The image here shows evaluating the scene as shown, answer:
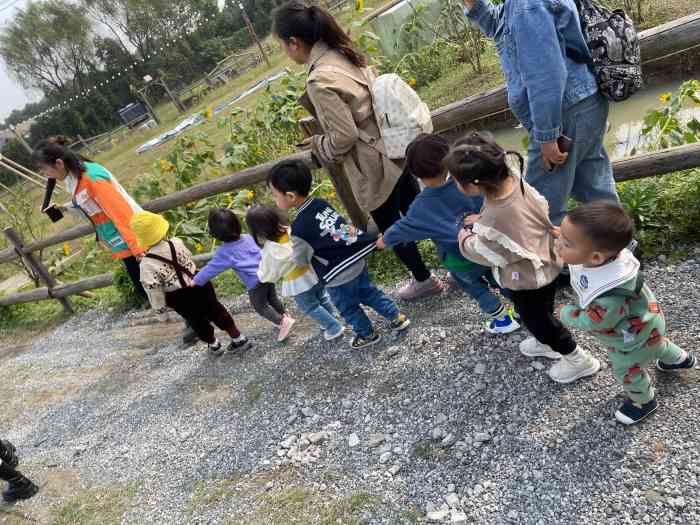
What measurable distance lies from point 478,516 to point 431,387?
2.47 ft

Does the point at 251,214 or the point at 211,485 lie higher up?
the point at 251,214

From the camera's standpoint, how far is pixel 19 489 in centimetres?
323

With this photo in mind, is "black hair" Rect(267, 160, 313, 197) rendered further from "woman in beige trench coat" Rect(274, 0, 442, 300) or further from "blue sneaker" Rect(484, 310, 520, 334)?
"blue sneaker" Rect(484, 310, 520, 334)

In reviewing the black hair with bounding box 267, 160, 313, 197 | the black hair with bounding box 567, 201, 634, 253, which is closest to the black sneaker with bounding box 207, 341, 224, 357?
the black hair with bounding box 267, 160, 313, 197

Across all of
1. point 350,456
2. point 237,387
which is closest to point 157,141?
point 237,387

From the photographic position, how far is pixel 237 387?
3420mm

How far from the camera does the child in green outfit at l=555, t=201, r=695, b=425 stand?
5.31 ft

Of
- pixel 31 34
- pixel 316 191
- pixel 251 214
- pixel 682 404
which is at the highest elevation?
pixel 31 34

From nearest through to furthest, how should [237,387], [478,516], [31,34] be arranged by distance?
[478,516], [237,387], [31,34]

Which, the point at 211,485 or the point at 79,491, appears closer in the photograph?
the point at 211,485

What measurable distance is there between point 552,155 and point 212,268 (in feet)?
7.22

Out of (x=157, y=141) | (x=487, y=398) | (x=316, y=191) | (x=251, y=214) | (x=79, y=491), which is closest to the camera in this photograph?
(x=487, y=398)

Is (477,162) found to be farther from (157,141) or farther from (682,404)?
(157,141)

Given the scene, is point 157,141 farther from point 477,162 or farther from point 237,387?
point 477,162
